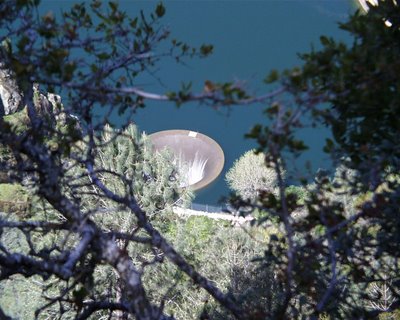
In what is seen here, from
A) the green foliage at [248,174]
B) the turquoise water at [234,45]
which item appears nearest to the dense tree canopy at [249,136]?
the green foliage at [248,174]

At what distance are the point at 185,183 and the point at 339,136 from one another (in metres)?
9.91

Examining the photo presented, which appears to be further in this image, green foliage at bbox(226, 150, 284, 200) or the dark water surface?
the dark water surface

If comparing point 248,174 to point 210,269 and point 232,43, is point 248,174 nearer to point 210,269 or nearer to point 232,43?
point 232,43

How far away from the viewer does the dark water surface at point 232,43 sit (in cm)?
1762

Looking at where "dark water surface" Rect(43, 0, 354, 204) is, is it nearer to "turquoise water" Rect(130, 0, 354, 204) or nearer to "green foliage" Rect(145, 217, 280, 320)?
"turquoise water" Rect(130, 0, 354, 204)

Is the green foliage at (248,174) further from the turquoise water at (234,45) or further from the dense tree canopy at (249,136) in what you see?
the dense tree canopy at (249,136)

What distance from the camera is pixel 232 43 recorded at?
19734 mm

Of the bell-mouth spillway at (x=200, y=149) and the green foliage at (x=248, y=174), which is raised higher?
the bell-mouth spillway at (x=200, y=149)

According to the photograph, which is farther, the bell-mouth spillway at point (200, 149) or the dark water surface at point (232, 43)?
the dark water surface at point (232, 43)

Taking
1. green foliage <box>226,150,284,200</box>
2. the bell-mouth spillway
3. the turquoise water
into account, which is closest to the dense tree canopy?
green foliage <box>226,150,284,200</box>

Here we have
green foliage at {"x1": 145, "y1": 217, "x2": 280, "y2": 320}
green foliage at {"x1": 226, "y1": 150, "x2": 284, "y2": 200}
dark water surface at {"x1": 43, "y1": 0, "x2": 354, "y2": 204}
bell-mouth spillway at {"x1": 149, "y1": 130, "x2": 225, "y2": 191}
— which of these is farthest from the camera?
dark water surface at {"x1": 43, "y1": 0, "x2": 354, "y2": 204}

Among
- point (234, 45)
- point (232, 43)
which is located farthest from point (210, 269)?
point (232, 43)

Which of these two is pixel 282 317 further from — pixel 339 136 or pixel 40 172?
pixel 40 172

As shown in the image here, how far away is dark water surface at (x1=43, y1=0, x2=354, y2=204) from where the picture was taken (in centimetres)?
1762
